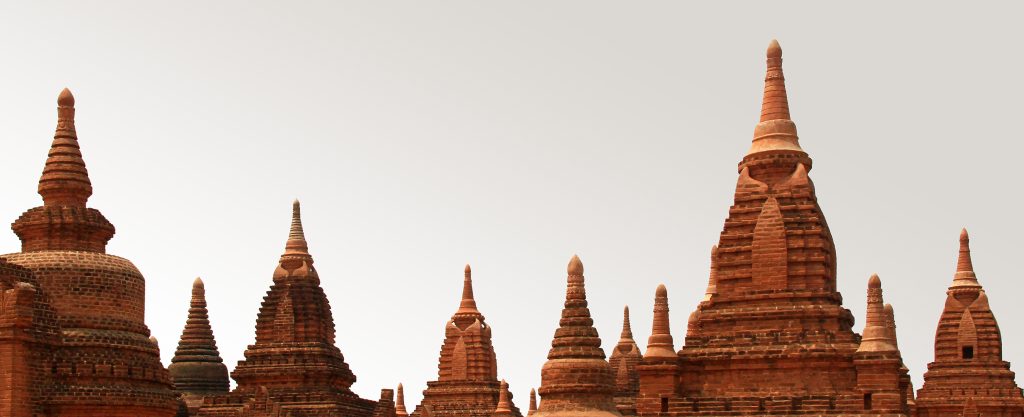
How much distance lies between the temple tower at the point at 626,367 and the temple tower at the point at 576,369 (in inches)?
1254

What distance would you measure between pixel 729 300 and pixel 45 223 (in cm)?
2256

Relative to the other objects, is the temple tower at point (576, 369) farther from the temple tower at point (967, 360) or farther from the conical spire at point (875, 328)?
the temple tower at point (967, 360)

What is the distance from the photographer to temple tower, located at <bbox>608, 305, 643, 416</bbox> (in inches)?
3506

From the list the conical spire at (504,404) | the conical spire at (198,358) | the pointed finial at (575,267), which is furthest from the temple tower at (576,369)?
the conical spire at (198,358)

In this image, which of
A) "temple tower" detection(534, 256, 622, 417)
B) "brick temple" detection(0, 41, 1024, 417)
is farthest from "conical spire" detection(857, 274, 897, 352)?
"temple tower" detection(534, 256, 622, 417)

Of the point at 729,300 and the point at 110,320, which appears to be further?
the point at 729,300

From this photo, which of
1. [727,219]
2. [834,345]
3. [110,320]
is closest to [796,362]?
[834,345]

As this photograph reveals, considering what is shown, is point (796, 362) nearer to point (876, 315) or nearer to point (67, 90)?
point (876, 315)

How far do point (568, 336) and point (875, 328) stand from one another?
12788 millimetres

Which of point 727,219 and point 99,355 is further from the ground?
point 727,219

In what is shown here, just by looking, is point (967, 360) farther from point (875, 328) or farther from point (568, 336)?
point (568, 336)

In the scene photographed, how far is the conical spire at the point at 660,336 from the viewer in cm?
6594

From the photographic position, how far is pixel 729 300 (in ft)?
220

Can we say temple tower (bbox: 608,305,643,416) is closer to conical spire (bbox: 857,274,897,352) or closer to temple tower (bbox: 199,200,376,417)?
temple tower (bbox: 199,200,376,417)
